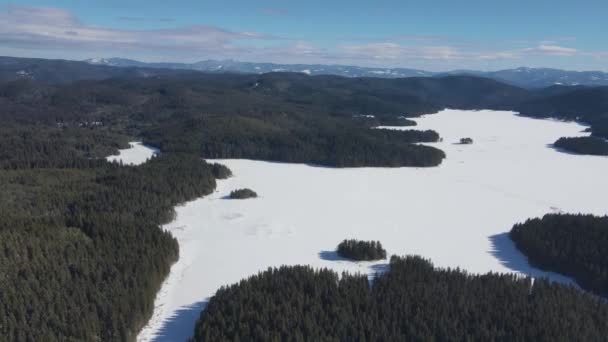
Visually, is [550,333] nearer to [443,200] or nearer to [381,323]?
[381,323]

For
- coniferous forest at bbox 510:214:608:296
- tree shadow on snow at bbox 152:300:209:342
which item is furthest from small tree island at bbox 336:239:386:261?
tree shadow on snow at bbox 152:300:209:342

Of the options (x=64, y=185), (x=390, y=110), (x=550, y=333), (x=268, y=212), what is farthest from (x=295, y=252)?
(x=390, y=110)

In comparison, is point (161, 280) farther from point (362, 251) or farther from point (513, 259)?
point (513, 259)

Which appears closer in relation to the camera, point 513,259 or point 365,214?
point 513,259

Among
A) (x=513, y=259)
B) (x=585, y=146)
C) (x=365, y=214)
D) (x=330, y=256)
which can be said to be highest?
(x=585, y=146)

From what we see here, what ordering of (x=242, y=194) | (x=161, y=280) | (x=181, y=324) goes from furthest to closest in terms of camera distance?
(x=242, y=194), (x=161, y=280), (x=181, y=324)

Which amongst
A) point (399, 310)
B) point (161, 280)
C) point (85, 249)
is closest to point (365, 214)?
point (399, 310)

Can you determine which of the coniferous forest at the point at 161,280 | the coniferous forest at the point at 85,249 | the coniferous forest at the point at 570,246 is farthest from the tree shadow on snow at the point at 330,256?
the coniferous forest at the point at 570,246

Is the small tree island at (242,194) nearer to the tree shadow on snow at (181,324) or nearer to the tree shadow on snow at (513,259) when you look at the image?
the tree shadow on snow at (181,324)

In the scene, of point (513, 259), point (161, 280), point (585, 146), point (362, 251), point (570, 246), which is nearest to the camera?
point (161, 280)
